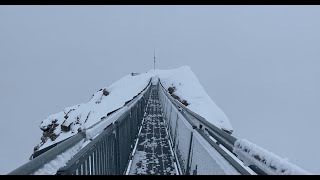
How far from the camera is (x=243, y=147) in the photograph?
3.79 metres

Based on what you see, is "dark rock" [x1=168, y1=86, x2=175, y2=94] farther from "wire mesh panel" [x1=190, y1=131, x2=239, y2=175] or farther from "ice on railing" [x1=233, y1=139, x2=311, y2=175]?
"ice on railing" [x1=233, y1=139, x2=311, y2=175]

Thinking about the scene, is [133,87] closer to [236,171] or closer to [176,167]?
[176,167]

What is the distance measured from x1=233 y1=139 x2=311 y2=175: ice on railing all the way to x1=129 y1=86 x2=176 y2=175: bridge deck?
4017mm

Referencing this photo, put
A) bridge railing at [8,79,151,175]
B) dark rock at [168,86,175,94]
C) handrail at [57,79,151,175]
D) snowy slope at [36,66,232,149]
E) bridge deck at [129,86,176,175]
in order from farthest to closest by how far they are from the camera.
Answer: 1. dark rock at [168,86,175,94]
2. snowy slope at [36,66,232,149]
3. bridge deck at [129,86,176,175]
4. handrail at [57,79,151,175]
5. bridge railing at [8,79,151,175]

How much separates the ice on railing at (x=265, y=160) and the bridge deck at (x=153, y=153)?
4017 mm

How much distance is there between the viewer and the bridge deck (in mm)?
7852

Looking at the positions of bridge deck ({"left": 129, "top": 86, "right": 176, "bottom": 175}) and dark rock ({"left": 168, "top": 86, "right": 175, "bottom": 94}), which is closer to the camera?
bridge deck ({"left": 129, "top": 86, "right": 176, "bottom": 175})

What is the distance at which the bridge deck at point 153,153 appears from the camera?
785 centimetres

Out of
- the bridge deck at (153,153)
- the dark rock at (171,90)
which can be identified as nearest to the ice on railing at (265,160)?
the bridge deck at (153,153)

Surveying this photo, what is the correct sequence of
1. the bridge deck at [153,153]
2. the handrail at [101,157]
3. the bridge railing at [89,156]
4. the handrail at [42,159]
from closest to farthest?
the handrail at [42,159], the bridge railing at [89,156], the handrail at [101,157], the bridge deck at [153,153]

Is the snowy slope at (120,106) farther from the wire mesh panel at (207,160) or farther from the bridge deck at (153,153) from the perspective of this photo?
the wire mesh panel at (207,160)

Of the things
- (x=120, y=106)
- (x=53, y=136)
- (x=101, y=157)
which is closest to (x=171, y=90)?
(x=120, y=106)

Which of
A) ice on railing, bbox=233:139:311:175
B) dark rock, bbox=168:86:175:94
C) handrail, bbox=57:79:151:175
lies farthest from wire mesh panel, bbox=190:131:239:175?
dark rock, bbox=168:86:175:94

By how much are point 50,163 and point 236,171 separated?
1.91 m
